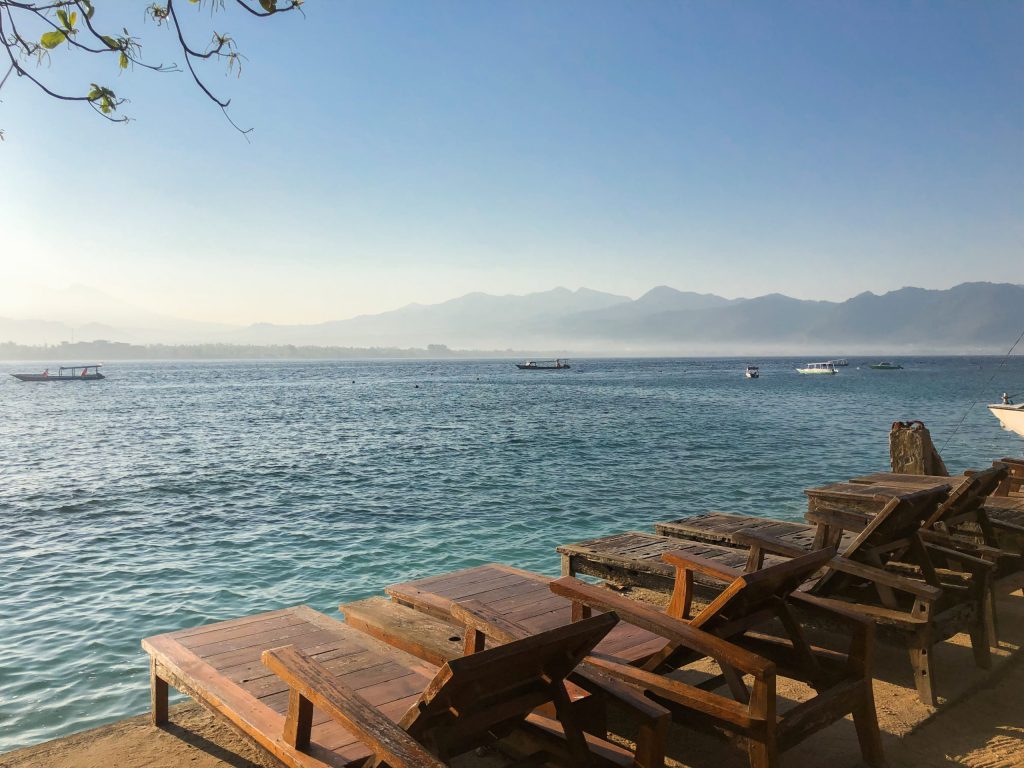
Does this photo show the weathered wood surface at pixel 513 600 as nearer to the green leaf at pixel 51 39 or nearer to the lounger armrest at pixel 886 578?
the lounger armrest at pixel 886 578

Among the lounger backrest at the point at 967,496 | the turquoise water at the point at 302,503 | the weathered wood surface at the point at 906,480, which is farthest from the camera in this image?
the weathered wood surface at the point at 906,480

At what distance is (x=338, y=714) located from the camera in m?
3.03

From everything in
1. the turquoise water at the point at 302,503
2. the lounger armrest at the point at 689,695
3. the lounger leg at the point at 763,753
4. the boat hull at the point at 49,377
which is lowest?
the boat hull at the point at 49,377

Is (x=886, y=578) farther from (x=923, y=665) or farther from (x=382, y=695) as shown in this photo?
(x=382, y=695)

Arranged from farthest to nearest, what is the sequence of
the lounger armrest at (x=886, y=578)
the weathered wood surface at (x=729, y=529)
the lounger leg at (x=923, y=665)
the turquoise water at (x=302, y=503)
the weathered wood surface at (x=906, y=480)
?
the weathered wood surface at (x=906, y=480)
the turquoise water at (x=302, y=503)
the weathered wood surface at (x=729, y=529)
the lounger leg at (x=923, y=665)
the lounger armrest at (x=886, y=578)

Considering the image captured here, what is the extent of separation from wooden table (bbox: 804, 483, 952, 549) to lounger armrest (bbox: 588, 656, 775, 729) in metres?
2.56

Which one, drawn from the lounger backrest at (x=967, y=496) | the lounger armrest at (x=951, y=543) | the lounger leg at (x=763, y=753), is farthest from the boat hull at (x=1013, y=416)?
the lounger leg at (x=763, y=753)

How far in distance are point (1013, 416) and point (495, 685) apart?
1289 inches

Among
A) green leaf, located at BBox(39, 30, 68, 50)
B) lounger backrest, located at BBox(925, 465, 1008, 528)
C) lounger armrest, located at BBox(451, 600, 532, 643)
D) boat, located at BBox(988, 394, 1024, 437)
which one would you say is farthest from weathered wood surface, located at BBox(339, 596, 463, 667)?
boat, located at BBox(988, 394, 1024, 437)

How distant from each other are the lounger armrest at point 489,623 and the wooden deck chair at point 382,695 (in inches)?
12.8

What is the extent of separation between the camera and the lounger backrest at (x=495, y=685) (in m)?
2.94

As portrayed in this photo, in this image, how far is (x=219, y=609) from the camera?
34.6 ft

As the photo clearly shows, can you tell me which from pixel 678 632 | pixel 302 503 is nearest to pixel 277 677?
pixel 678 632

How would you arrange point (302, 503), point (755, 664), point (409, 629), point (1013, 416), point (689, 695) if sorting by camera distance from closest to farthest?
1. point (755, 664)
2. point (689, 695)
3. point (409, 629)
4. point (302, 503)
5. point (1013, 416)
